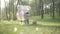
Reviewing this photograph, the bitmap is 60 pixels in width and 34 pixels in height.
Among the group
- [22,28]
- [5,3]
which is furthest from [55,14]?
[5,3]

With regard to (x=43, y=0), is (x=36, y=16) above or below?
below

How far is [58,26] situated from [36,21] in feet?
0.74

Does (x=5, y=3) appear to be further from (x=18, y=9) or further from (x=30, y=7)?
(x=30, y=7)

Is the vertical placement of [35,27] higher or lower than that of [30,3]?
lower

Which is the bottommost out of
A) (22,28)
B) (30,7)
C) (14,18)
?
(22,28)

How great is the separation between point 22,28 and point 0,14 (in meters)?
0.26

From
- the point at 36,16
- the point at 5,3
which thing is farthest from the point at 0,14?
→ the point at 36,16

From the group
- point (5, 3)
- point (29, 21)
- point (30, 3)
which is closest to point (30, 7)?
point (30, 3)

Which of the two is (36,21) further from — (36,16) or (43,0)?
(43,0)

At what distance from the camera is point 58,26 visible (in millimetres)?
1175

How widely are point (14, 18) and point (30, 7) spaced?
196 mm

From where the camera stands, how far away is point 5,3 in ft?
3.92

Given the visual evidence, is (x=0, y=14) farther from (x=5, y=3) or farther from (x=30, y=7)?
(x=30, y=7)

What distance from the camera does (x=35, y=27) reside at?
1.18 metres
